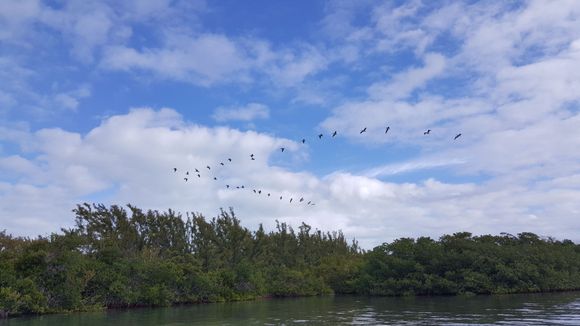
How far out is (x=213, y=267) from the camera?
70.1 m

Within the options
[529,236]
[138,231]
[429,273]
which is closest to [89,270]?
[138,231]

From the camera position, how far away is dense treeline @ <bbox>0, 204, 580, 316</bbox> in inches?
1754

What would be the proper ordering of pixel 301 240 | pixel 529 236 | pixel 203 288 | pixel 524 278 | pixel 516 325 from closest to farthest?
pixel 516 325, pixel 203 288, pixel 524 278, pixel 529 236, pixel 301 240

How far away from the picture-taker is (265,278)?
71.6 meters

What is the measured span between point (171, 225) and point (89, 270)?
27.9 m

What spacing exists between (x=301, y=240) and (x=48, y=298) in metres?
66.3

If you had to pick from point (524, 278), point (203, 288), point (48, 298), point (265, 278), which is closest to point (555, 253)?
point (524, 278)


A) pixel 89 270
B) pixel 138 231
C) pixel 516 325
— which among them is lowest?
pixel 516 325

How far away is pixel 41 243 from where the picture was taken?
1781 inches

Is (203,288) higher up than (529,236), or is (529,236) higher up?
(529,236)

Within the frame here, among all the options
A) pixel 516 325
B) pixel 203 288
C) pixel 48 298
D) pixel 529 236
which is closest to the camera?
pixel 516 325

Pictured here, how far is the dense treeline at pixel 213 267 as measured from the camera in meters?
44.6

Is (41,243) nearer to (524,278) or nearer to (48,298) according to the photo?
(48,298)

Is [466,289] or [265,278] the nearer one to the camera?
[466,289]
